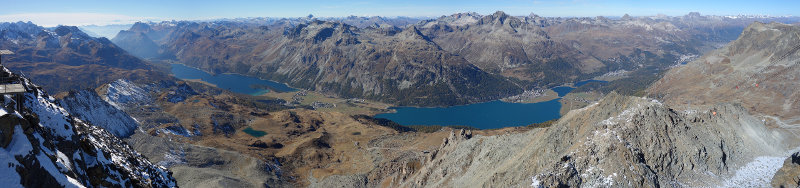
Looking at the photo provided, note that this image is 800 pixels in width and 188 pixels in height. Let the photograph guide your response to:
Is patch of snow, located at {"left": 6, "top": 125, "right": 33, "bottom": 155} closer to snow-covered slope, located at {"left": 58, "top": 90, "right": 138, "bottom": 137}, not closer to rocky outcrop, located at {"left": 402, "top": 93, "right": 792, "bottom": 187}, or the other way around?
rocky outcrop, located at {"left": 402, "top": 93, "right": 792, "bottom": 187}

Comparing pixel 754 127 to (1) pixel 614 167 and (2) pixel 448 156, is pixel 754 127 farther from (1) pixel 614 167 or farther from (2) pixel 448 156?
(2) pixel 448 156

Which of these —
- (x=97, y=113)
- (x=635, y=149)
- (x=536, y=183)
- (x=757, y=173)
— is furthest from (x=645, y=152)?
(x=97, y=113)

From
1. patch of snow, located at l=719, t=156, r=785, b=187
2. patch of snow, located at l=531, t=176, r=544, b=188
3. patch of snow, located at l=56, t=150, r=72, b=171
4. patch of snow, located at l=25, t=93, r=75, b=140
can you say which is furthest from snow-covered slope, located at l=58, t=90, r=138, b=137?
patch of snow, located at l=719, t=156, r=785, b=187

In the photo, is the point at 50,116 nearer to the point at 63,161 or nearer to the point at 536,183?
the point at 63,161

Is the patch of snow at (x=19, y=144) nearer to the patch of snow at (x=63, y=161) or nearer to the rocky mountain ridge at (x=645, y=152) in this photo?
the patch of snow at (x=63, y=161)

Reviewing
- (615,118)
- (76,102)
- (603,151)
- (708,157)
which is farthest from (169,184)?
(76,102)
